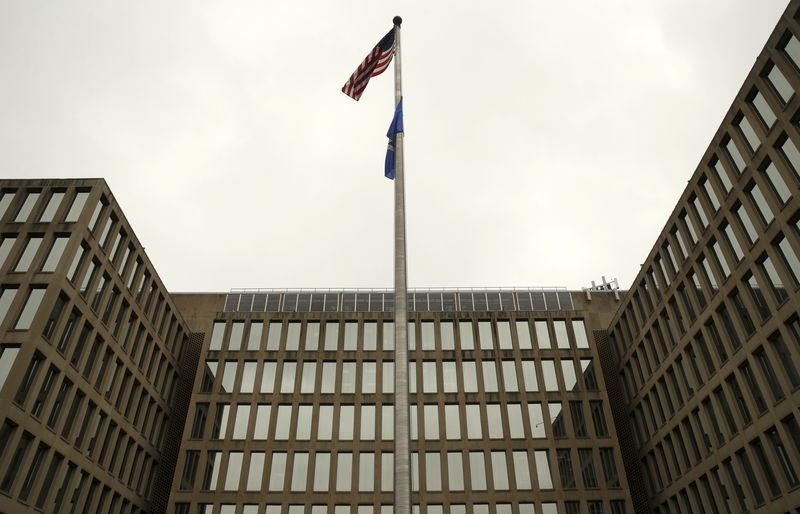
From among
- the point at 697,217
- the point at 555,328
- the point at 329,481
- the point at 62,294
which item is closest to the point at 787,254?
the point at 697,217

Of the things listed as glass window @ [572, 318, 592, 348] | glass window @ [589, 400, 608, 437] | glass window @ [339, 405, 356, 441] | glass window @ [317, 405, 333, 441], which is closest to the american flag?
glass window @ [339, 405, 356, 441]

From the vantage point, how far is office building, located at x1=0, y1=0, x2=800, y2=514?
1272 inches

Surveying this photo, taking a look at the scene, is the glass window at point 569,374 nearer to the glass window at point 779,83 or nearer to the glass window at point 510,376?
the glass window at point 510,376

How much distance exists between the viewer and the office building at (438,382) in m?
32.3

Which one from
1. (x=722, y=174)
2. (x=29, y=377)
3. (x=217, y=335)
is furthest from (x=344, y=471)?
(x=722, y=174)

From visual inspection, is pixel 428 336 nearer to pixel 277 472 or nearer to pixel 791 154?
pixel 277 472

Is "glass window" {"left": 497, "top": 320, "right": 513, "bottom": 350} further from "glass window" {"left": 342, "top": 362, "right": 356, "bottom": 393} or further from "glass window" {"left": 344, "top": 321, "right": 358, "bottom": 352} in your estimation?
"glass window" {"left": 342, "top": 362, "right": 356, "bottom": 393}

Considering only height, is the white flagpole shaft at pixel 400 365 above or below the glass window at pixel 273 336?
below

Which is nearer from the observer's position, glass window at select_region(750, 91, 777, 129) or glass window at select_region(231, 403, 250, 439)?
glass window at select_region(750, 91, 777, 129)

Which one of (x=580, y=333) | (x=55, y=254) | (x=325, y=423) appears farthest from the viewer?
(x=580, y=333)

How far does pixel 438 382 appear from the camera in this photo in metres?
52.0

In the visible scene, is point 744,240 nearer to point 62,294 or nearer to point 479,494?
point 479,494

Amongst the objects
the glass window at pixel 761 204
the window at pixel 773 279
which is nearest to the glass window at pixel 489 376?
the window at pixel 773 279

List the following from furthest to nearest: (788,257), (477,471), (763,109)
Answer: (477,471), (763,109), (788,257)
